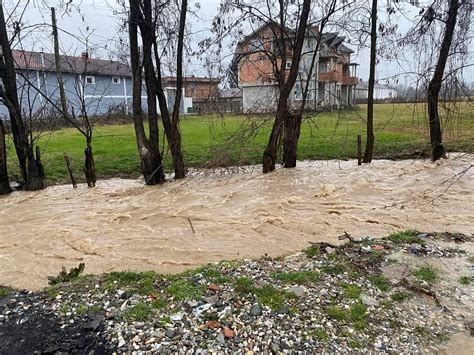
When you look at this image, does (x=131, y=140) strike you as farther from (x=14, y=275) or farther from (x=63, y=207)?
(x=14, y=275)

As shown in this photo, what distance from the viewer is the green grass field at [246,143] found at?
11.0m

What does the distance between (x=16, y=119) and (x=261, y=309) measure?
29.5ft

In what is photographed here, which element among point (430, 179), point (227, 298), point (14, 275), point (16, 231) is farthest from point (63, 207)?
point (430, 179)

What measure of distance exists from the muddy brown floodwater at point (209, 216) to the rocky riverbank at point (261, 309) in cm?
109

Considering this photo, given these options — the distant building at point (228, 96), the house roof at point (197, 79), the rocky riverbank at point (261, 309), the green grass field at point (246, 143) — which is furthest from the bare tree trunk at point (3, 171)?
the distant building at point (228, 96)

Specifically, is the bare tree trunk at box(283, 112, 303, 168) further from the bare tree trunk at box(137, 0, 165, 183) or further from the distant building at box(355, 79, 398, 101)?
the bare tree trunk at box(137, 0, 165, 183)

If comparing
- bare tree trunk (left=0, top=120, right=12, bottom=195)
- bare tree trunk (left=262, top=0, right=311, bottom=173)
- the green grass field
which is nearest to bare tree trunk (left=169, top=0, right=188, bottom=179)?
the green grass field

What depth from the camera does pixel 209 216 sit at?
23.7 ft

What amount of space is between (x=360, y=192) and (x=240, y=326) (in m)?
6.13

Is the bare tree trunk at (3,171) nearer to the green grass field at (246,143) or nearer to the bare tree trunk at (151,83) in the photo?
the green grass field at (246,143)

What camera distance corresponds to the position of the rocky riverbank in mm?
3004

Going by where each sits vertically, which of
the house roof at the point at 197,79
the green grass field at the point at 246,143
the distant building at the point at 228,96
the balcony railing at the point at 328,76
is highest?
the balcony railing at the point at 328,76

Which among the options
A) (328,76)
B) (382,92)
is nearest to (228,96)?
(328,76)

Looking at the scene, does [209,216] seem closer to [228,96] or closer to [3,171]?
A: [3,171]
